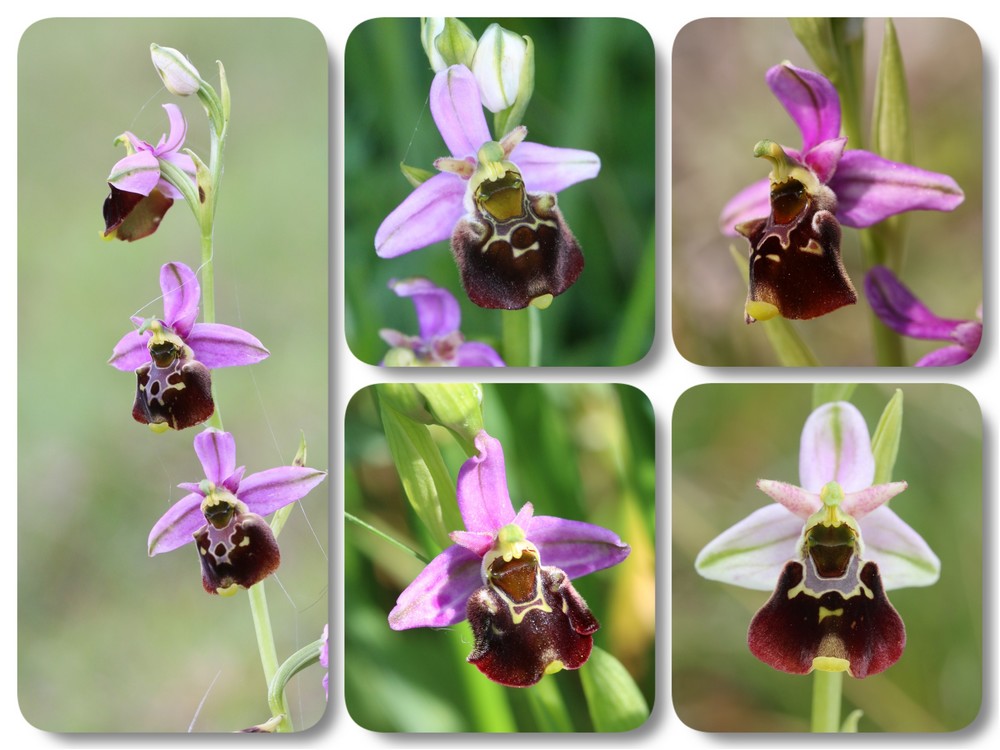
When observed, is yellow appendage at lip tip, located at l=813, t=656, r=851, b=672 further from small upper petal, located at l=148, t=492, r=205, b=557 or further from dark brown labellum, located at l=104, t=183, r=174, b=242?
dark brown labellum, located at l=104, t=183, r=174, b=242

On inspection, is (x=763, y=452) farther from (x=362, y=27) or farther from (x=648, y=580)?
(x=362, y=27)

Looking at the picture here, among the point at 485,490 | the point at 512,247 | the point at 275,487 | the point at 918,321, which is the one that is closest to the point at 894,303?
the point at 918,321

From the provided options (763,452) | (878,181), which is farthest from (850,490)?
(878,181)

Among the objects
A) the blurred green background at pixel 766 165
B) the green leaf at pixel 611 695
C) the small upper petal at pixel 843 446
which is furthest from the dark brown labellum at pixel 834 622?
the blurred green background at pixel 766 165

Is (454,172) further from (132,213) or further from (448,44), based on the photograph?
(132,213)

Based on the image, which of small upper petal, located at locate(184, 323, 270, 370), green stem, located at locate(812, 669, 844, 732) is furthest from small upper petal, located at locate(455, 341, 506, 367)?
green stem, located at locate(812, 669, 844, 732)

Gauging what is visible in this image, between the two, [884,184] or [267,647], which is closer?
[884,184]
